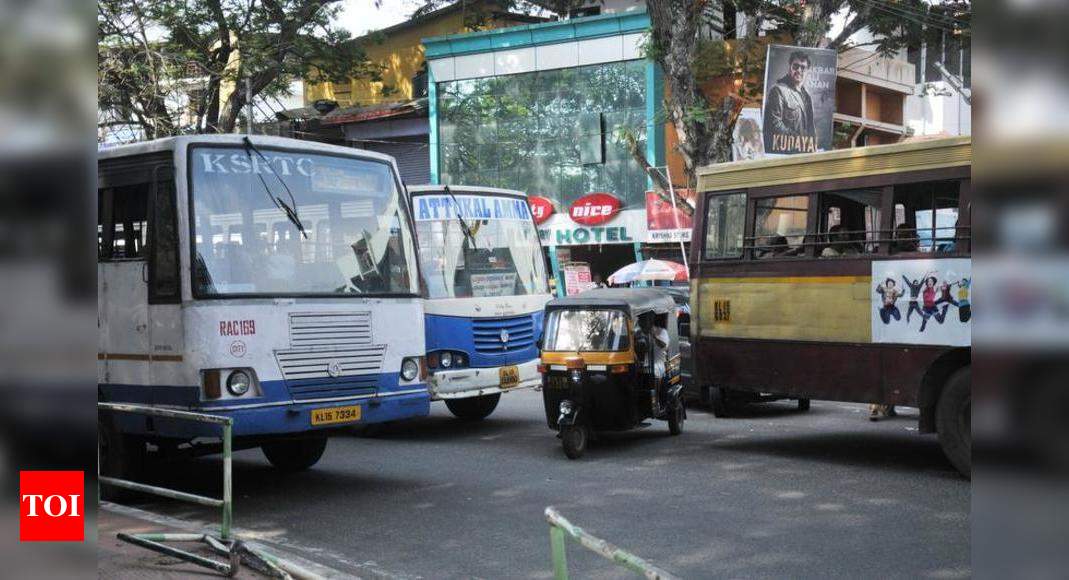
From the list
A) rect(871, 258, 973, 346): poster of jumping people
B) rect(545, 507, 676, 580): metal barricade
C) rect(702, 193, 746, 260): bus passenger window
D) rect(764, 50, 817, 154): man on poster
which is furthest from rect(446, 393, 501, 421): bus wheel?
rect(545, 507, 676, 580): metal barricade

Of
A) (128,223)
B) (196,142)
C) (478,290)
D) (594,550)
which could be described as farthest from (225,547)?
(478,290)

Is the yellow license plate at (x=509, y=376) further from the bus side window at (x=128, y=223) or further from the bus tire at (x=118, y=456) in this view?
the bus side window at (x=128, y=223)

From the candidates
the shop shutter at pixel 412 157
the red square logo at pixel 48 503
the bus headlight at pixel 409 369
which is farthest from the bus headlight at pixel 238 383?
the shop shutter at pixel 412 157

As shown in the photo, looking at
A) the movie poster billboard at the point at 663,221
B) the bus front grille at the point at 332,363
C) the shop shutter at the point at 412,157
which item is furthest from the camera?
the shop shutter at the point at 412,157

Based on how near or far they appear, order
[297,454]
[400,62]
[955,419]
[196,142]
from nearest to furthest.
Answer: [196,142], [955,419], [297,454], [400,62]

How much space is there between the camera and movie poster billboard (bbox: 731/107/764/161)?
22.3m

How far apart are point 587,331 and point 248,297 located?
4.18 m

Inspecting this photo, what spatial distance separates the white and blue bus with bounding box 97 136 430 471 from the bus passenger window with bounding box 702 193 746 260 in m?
3.74

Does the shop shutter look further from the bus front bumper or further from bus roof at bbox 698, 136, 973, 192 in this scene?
bus roof at bbox 698, 136, 973, 192

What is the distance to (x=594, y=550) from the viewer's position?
370cm

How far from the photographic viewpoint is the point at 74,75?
188 centimetres

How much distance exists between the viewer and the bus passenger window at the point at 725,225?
11172 millimetres

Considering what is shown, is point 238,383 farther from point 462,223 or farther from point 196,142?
point 462,223

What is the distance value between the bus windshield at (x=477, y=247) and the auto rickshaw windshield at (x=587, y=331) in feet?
5.56
